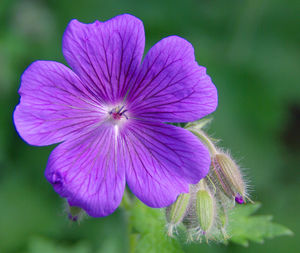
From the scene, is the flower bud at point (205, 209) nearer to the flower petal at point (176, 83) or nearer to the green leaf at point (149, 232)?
the green leaf at point (149, 232)

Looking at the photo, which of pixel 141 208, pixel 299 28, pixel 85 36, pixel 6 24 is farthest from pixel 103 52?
pixel 299 28

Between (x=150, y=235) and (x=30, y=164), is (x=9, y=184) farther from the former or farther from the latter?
(x=150, y=235)

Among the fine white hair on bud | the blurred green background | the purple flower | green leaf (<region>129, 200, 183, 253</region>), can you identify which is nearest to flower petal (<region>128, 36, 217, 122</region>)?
the purple flower

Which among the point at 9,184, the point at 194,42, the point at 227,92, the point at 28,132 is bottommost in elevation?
the point at 9,184

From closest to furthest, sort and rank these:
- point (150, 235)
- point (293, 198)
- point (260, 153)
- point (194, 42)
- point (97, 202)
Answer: point (97, 202) < point (150, 235) < point (293, 198) < point (260, 153) < point (194, 42)

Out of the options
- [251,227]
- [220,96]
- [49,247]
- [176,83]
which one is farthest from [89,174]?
[220,96]

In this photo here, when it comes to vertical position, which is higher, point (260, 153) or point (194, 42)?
point (194, 42)

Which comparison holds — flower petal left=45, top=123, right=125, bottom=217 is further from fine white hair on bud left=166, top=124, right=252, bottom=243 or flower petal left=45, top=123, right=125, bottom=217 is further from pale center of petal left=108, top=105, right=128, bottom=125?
fine white hair on bud left=166, top=124, right=252, bottom=243
